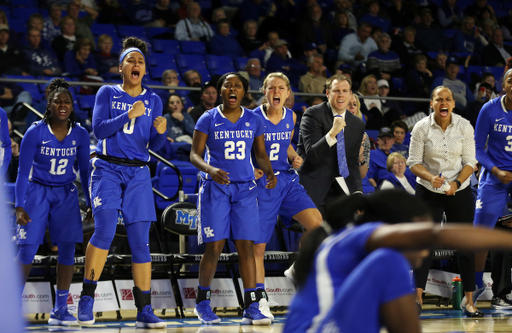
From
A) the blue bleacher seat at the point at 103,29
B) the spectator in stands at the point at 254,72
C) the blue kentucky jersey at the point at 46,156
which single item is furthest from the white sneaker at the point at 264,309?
the blue bleacher seat at the point at 103,29

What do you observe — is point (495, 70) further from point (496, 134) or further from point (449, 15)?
point (496, 134)

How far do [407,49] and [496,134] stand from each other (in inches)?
253

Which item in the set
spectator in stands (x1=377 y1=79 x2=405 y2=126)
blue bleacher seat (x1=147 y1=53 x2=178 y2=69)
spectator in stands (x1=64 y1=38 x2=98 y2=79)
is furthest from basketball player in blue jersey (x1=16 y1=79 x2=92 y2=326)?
spectator in stands (x1=377 y1=79 x2=405 y2=126)

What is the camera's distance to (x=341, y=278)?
1812 mm

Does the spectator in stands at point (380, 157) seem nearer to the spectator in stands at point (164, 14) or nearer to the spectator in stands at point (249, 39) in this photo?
the spectator in stands at point (249, 39)

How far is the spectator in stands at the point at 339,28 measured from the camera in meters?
11.6

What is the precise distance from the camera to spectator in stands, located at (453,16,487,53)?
1258cm

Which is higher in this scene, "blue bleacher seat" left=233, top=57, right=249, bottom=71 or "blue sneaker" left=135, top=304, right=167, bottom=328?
"blue bleacher seat" left=233, top=57, right=249, bottom=71

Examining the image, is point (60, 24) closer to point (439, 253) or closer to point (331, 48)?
point (331, 48)

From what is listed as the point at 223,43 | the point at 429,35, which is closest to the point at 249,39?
the point at 223,43

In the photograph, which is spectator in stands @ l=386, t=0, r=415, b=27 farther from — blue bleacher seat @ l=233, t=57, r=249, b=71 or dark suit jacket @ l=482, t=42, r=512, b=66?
blue bleacher seat @ l=233, t=57, r=249, b=71

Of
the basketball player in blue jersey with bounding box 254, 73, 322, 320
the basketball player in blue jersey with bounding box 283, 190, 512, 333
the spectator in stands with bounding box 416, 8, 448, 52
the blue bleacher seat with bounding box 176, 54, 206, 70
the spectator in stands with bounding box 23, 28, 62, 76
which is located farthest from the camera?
the spectator in stands with bounding box 416, 8, 448, 52

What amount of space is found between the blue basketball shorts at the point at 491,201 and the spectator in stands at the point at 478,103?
5083 mm

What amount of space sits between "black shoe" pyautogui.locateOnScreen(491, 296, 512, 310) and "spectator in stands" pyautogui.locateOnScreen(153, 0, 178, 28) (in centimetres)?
724
